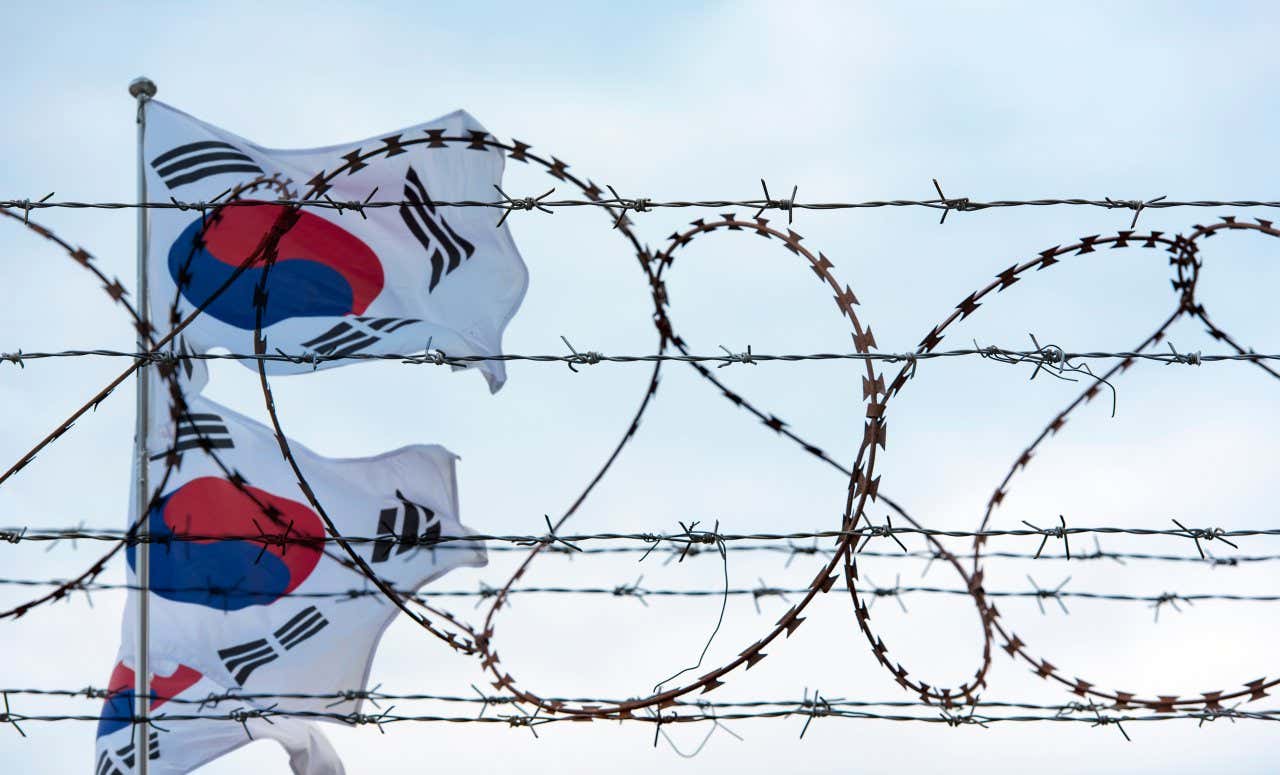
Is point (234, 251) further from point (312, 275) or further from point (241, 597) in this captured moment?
point (241, 597)

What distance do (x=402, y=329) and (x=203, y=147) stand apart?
1780 millimetres

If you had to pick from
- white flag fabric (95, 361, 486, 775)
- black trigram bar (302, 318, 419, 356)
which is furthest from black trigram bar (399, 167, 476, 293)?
white flag fabric (95, 361, 486, 775)

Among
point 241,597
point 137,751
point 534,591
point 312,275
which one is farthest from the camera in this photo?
point 312,275

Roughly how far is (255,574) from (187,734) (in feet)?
3.49

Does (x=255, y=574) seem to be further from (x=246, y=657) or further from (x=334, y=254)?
(x=334, y=254)

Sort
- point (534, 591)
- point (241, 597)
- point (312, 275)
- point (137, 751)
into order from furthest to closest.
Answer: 1. point (312, 275)
2. point (241, 597)
3. point (137, 751)
4. point (534, 591)

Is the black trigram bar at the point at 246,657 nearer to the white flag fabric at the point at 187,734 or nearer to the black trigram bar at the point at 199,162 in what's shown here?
the white flag fabric at the point at 187,734

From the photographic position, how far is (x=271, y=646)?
32.8ft

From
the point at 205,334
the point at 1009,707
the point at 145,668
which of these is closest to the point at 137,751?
the point at 145,668

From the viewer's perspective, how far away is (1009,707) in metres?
6.50

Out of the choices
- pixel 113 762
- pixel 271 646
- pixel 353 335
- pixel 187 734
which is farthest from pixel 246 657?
pixel 353 335

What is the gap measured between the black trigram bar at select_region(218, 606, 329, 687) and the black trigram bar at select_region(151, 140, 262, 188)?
2907 mm

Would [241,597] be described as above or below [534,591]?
above

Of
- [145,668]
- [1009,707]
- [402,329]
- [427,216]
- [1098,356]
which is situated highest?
[427,216]
